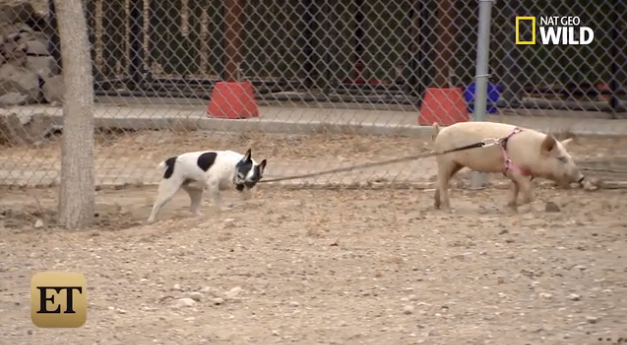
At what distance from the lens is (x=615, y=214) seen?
6262 millimetres

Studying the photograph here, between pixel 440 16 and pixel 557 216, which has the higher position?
pixel 440 16

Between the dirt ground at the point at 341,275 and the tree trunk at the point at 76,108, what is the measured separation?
266 millimetres

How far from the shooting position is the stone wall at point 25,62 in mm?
11578

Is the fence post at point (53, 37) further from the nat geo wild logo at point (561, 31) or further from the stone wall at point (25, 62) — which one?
the nat geo wild logo at point (561, 31)

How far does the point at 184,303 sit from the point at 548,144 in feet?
8.63

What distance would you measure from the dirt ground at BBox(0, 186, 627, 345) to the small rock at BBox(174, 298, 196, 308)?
2 cm

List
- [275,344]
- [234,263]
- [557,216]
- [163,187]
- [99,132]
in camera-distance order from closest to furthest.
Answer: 1. [275,344]
2. [234,263]
3. [557,216]
4. [163,187]
5. [99,132]

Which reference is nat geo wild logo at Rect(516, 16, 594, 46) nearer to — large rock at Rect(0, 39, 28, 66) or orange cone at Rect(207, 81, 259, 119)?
orange cone at Rect(207, 81, 259, 119)

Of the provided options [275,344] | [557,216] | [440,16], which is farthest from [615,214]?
[440,16]

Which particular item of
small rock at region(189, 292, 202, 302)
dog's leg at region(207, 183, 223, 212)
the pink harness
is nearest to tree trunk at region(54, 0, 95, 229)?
dog's leg at region(207, 183, 223, 212)

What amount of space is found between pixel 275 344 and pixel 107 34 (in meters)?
8.08

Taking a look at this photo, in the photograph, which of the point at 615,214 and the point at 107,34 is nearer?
the point at 615,214

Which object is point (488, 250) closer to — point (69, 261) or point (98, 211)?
point (69, 261)

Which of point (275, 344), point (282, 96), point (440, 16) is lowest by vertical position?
point (275, 344)
